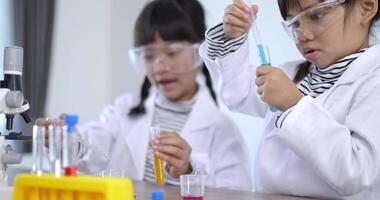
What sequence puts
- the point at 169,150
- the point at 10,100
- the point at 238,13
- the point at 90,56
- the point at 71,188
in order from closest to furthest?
the point at 71,188, the point at 10,100, the point at 238,13, the point at 169,150, the point at 90,56

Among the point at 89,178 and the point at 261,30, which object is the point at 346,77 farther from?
the point at 89,178

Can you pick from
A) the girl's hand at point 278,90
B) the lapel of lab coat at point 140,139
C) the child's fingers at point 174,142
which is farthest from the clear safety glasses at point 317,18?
the lapel of lab coat at point 140,139

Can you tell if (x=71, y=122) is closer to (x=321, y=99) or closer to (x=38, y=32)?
(x=321, y=99)

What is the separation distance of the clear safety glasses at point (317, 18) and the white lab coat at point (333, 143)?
0.09 metres

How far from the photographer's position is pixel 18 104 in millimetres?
660

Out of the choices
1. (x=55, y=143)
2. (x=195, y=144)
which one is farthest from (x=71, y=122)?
(x=195, y=144)

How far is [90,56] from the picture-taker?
249 cm

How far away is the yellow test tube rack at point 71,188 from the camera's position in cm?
45

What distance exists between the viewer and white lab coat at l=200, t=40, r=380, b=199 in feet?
2.42

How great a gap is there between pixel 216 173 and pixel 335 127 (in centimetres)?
61

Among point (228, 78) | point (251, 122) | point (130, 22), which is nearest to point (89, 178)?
point (228, 78)

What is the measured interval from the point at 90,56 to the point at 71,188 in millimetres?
2093

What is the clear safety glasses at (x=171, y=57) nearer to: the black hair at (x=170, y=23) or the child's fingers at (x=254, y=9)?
the black hair at (x=170, y=23)

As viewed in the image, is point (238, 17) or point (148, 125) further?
point (148, 125)
